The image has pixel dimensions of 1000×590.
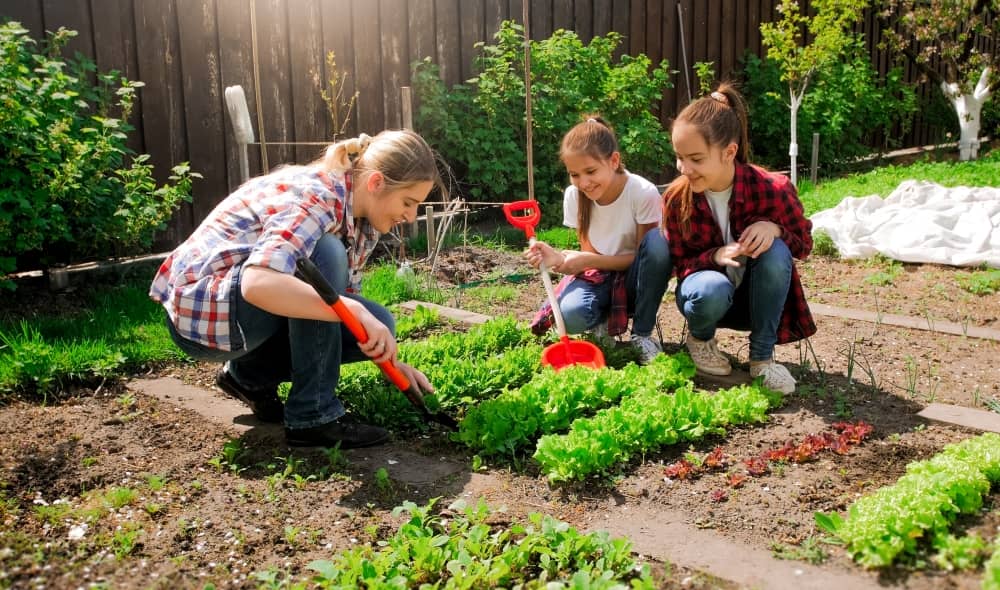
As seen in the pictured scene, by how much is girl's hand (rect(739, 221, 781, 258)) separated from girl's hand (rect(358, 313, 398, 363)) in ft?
4.71

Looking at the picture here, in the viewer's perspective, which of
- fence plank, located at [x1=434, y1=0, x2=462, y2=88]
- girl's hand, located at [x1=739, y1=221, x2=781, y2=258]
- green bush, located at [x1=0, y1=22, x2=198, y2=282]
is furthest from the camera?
fence plank, located at [x1=434, y1=0, x2=462, y2=88]

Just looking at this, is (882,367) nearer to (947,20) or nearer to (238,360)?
(238,360)

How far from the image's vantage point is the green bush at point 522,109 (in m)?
7.34

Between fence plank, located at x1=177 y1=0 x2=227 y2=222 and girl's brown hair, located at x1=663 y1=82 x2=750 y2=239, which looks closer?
girl's brown hair, located at x1=663 y1=82 x2=750 y2=239

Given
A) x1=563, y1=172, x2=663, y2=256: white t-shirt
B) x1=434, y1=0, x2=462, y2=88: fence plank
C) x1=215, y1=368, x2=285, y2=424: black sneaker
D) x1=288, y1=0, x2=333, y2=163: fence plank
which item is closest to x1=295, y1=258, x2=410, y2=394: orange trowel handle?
x1=215, y1=368, x2=285, y2=424: black sneaker

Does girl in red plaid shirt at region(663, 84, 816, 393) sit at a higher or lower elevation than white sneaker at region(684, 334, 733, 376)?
higher

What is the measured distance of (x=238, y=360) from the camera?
317 centimetres

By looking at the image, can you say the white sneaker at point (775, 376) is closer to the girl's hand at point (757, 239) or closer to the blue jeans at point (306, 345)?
the girl's hand at point (757, 239)

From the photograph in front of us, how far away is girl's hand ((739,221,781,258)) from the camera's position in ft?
10.8

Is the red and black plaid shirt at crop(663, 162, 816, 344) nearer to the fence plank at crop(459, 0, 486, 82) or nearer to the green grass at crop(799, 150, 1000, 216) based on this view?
Answer: the green grass at crop(799, 150, 1000, 216)

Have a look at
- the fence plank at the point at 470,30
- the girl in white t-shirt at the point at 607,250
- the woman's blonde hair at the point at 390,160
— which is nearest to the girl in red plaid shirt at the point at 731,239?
the girl in white t-shirt at the point at 607,250

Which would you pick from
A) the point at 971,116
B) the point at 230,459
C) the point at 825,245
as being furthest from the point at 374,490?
the point at 971,116

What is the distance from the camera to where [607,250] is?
4.02 m

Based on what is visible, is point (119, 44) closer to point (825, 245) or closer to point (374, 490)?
point (374, 490)
